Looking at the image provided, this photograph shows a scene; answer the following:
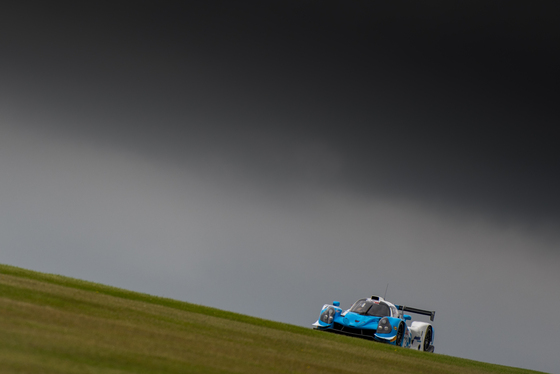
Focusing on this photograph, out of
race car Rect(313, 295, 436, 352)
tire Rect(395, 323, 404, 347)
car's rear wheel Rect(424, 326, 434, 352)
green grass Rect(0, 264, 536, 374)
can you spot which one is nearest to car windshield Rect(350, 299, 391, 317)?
race car Rect(313, 295, 436, 352)

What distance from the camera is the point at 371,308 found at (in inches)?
930

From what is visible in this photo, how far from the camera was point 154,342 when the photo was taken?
9.26 metres

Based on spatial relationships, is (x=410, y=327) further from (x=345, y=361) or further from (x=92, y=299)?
(x=92, y=299)

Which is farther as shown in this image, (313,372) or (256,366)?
(313,372)

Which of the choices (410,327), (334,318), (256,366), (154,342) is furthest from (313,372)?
(410,327)

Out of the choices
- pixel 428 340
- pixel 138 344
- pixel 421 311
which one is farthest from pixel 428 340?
pixel 138 344

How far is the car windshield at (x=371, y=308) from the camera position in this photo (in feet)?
76.5

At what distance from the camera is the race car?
2161 centimetres

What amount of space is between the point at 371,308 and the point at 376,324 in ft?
4.58

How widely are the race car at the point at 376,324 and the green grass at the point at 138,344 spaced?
5.04 meters

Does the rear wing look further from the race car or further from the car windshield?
the car windshield

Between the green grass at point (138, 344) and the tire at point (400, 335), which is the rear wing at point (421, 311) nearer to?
the tire at point (400, 335)

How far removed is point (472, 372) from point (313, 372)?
7.36 m

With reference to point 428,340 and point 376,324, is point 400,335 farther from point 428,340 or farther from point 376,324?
point 428,340
